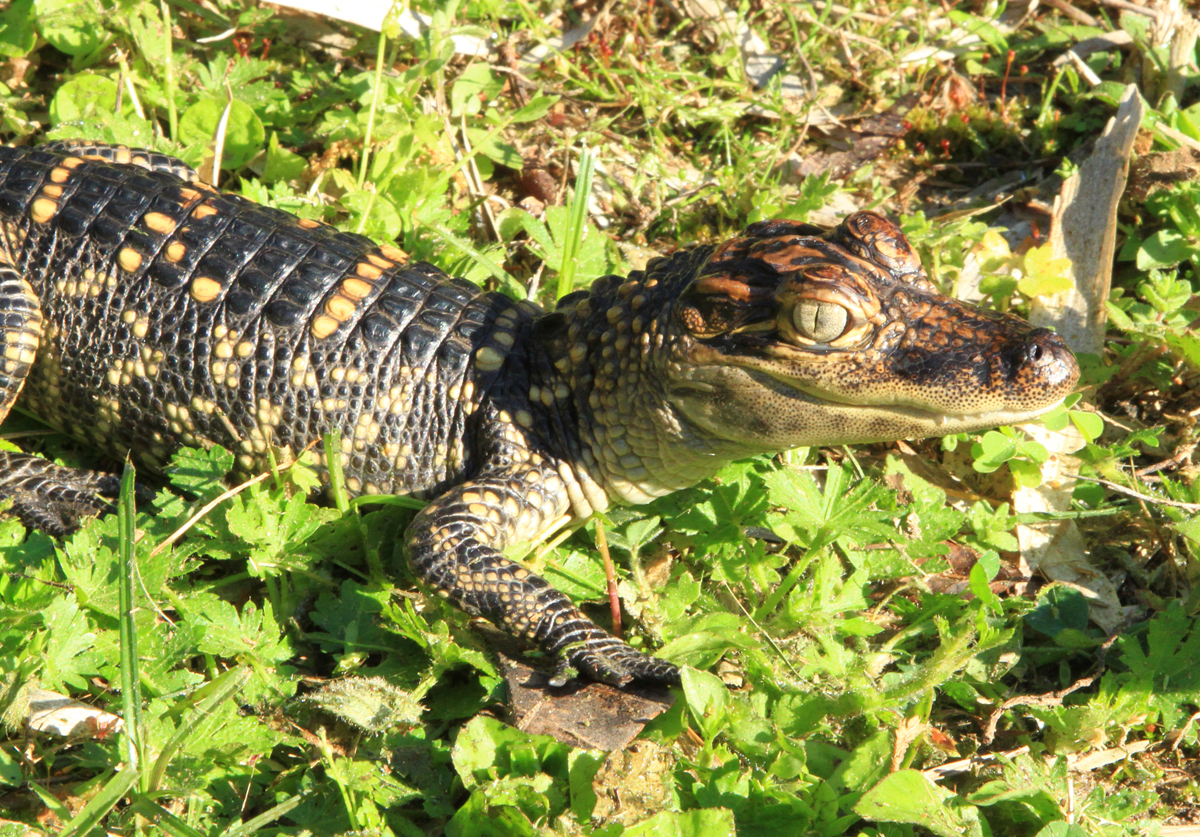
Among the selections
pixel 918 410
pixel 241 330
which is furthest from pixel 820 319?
pixel 241 330

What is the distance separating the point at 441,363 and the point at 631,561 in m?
1.09

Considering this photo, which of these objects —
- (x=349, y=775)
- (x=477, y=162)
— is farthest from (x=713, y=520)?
(x=477, y=162)

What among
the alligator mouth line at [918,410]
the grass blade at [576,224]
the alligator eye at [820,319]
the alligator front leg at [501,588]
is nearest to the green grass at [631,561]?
the grass blade at [576,224]

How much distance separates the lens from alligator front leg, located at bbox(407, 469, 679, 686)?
134 inches

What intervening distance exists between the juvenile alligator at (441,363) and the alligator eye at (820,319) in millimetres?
50

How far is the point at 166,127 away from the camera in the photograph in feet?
18.2

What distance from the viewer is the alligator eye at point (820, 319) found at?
3.24m

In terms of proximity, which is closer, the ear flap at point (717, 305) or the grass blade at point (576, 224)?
the ear flap at point (717, 305)

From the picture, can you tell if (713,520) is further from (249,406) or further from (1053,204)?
(1053,204)

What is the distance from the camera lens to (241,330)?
3852 mm

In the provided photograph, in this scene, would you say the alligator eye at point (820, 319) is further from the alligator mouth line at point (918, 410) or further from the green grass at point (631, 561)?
the green grass at point (631, 561)

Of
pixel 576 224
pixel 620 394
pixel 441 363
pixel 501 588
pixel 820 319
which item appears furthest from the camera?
pixel 576 224

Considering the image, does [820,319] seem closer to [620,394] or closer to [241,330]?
[620,394]

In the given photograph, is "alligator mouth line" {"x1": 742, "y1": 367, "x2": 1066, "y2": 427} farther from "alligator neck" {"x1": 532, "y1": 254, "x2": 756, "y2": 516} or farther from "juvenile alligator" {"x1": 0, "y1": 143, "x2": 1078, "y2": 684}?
"alligator neck" {"x1": 532, "y1": 254, "x2": 756, "y2": 516}
